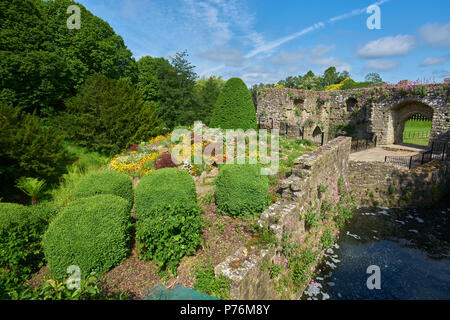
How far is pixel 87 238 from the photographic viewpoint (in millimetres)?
4059

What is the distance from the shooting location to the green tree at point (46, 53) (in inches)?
470

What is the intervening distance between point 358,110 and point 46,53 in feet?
71.3

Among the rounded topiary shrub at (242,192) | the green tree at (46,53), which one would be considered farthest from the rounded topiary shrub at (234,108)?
the green tree at (46,53)

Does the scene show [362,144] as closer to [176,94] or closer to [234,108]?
[234,108]

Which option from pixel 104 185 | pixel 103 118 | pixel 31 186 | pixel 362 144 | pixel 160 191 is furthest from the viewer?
pixel 362 144

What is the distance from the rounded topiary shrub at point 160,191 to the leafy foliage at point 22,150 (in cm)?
480

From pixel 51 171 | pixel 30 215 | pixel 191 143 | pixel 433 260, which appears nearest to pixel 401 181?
pixel 433 260

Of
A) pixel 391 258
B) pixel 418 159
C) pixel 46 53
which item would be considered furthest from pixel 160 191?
pixel 46 53

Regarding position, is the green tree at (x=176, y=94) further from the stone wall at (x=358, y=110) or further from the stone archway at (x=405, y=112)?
the stone archway at (x=405, y=112)

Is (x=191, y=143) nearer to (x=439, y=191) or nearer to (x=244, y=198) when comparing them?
(x=244, y=198)

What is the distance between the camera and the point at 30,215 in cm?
458

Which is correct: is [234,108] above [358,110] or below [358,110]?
below
